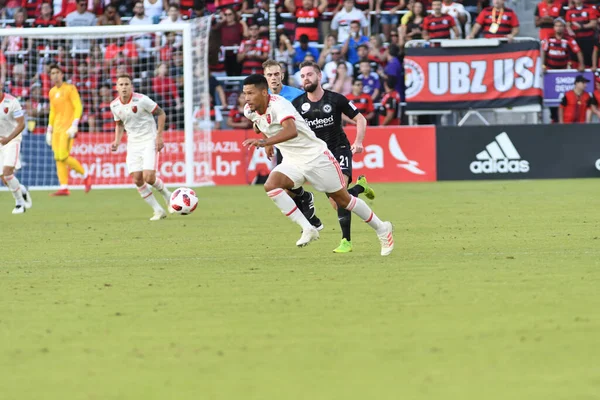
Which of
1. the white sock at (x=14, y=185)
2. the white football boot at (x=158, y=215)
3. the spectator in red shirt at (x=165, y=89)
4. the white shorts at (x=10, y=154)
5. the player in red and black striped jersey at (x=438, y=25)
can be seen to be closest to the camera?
the white football boot at (x=158, y=215)

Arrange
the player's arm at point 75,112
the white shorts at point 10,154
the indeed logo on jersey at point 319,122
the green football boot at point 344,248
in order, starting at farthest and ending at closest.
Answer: the player's arm at point 75,112, the white shorts at point 10,154, the indeed logo on jersey at point 319,122, the green football boot at point 344,248

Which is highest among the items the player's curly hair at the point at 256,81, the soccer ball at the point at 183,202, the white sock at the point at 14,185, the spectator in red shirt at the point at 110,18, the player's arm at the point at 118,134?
the spectator in red shirt at the point at 110,18

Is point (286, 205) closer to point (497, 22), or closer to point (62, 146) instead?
point (62, 146)

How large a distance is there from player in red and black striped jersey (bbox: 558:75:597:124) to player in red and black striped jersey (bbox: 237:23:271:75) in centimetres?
685

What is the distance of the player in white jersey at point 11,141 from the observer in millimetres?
17453

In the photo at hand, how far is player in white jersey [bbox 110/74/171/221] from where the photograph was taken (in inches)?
635

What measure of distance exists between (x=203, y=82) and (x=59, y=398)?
2006 centimetres

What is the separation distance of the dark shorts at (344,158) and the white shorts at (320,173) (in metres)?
1.13

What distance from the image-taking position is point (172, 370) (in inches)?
207

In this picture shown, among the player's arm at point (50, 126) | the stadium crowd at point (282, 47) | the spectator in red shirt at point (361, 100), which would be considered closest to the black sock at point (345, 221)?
the player's arm at point (50, 126)

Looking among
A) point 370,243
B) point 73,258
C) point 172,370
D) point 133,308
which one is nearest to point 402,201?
point 370,243

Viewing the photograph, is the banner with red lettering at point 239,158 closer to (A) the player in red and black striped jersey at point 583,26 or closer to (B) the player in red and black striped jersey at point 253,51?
(B) the player in red and black striped jersey at point 253,51

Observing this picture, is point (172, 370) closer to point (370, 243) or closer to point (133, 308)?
point (133, 308)

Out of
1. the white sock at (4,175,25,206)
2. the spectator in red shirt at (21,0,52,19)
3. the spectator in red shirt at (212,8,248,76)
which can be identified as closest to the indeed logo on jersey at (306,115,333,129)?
the white sock at (4,175,25,206)
